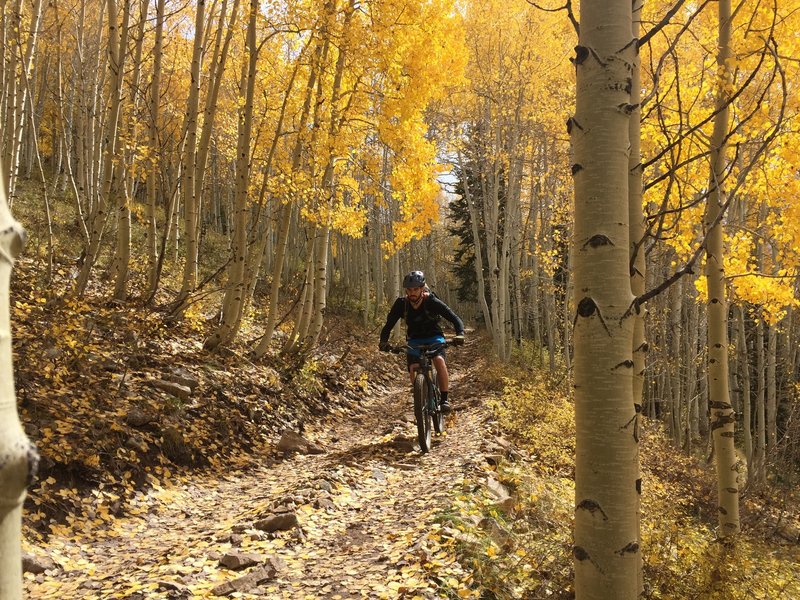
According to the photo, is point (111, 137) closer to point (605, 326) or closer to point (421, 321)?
point (421, 321)

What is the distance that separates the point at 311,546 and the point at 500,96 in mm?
14047

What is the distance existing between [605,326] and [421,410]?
507 cm

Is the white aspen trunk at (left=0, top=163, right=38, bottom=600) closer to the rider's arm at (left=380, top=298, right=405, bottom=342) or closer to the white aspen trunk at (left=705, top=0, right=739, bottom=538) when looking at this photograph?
the white aspen trunk at (left=705, top=0, right=739, bottom=538)

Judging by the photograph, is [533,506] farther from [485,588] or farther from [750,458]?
[750,458]

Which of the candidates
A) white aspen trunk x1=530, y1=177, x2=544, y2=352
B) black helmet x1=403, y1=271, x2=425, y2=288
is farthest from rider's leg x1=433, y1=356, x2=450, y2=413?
white aspen trunk x1=530, y1=177, x2=544, y2=352

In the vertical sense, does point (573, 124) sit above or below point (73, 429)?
above

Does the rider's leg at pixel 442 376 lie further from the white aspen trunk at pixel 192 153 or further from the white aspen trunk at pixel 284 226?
the white aspen trunk at pixel 192 153

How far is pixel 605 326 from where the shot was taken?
75.3 inches

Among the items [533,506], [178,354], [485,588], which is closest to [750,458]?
[533,506]

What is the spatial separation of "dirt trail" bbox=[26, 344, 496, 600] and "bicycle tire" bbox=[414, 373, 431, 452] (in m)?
0.19

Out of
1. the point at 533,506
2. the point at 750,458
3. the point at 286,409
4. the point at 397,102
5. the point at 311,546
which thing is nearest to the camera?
the point at 311,546

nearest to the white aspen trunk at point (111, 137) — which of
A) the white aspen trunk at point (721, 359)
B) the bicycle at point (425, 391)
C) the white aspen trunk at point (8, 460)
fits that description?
the bicycle at point (425, 391)

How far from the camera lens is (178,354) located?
819cm

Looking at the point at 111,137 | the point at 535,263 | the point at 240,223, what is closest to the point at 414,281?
the point at 240,223
